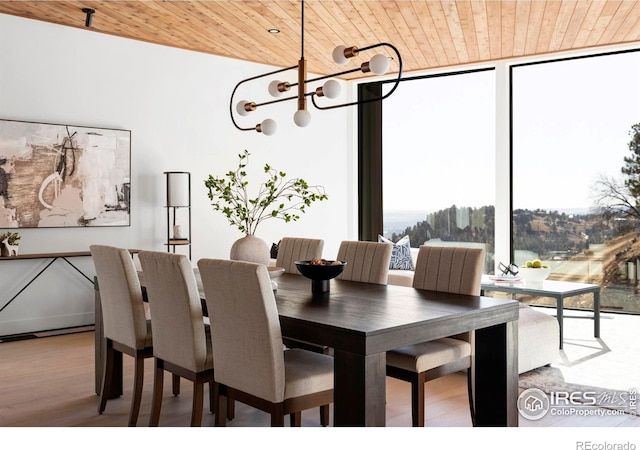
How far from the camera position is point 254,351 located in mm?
2498

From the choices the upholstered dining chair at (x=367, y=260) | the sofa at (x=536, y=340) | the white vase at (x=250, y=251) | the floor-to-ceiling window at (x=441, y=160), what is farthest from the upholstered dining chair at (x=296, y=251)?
the floor-to-ceiling window at (x=441, y=160)

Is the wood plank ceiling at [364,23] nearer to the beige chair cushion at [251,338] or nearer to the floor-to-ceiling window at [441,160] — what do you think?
the floor-to-ceiling window at [441,160]

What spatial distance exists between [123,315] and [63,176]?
293cm

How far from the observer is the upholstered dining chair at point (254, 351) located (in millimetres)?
2438

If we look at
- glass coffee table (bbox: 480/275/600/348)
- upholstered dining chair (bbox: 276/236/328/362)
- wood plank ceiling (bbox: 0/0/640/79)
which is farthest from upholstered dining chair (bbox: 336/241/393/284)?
wood plank ceiling (bbox: 0/0/640/79)

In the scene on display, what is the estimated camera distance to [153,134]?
6.46 meters

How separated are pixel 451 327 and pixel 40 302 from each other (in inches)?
174

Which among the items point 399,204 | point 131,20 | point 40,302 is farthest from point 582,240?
point 40,302

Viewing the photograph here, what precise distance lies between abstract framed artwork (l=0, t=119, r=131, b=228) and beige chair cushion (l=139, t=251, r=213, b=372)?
3100mm

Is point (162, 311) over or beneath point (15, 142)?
beneath

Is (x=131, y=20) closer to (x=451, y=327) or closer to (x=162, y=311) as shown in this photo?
(x=162, y=311)

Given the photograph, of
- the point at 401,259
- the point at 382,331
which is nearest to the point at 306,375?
the point at 382,331

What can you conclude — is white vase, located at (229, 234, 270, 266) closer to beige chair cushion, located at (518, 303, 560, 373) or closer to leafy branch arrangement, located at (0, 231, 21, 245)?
beige chair cushion, located at (518, 303, 560, 373)

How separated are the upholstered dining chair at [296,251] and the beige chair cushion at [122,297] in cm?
120
